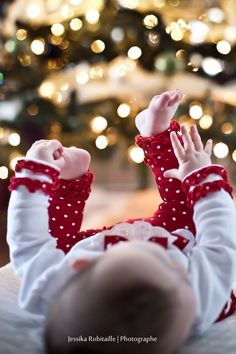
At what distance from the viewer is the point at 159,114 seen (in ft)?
2.06

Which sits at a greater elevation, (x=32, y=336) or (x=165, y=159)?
(x=165, y=159)

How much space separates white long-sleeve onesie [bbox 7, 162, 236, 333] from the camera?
0.53 m

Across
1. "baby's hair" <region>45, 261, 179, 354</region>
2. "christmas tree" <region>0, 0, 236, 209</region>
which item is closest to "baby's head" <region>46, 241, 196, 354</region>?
"baby's hair" <region>45, 261, 179, 354</region>

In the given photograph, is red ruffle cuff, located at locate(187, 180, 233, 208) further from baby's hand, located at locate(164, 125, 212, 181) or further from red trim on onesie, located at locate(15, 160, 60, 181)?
red trim on onesie, located at locate(15, 160, 60, 181)

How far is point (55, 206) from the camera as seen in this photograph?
66cm

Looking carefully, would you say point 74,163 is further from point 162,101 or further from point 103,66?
point 103,66

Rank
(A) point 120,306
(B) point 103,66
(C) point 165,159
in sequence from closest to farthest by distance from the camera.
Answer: (A) point 120,306
(C) point 165,159
(B) point 103,66

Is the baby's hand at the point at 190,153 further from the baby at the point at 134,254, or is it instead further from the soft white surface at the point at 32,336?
the soft white surface at the point at 32,336

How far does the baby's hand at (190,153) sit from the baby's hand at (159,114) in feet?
0.11

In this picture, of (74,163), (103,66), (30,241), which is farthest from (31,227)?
(103,66)

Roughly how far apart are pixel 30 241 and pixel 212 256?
16 centimetres

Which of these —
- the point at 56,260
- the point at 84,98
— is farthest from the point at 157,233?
the point at 84,98

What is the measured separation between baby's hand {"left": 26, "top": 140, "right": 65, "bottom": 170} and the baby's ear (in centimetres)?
12

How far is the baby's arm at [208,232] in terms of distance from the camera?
0.53 meters
